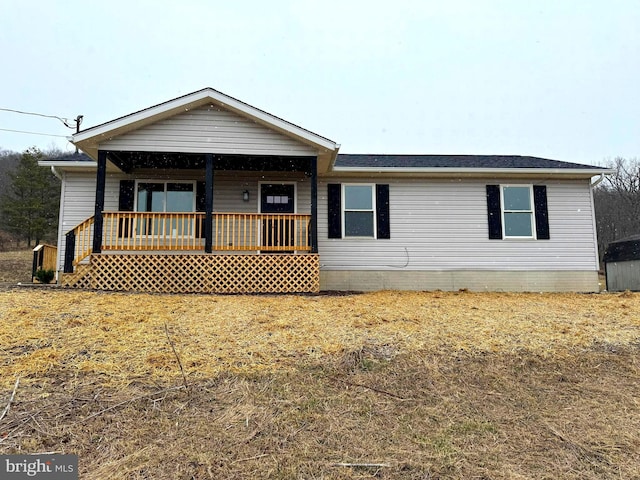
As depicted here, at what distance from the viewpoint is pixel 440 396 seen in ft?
12.4

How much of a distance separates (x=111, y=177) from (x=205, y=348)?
23.9 feet

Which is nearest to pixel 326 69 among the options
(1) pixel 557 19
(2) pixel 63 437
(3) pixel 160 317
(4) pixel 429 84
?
(4) pixel 429 84

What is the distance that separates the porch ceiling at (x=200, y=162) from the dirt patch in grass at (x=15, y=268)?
297 inches

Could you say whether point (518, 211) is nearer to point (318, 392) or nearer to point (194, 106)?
point (194, 106)

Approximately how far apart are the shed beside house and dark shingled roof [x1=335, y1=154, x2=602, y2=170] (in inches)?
171

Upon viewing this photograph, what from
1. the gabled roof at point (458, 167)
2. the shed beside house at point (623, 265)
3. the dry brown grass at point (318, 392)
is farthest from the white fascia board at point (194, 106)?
the shed beside house at point (623, 265)

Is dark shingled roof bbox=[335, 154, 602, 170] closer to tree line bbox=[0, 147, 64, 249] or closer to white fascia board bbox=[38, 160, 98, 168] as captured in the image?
white fascia board bbox=[38, 160, 98, 168]

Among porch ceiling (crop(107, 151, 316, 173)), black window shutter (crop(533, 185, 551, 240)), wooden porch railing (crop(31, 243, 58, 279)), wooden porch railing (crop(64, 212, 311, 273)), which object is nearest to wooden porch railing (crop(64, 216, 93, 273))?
wooden porch railing (crop(64, 212, 311, 273))

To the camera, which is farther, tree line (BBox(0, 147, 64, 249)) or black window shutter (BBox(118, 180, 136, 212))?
tree line (BBox(0, 147, 64, 249))

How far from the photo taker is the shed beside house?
12695 mm

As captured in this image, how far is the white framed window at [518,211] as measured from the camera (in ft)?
34.3

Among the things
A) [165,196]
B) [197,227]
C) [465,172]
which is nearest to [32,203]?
[165,196]

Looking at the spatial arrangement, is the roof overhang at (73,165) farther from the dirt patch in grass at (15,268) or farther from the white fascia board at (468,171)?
the dirt patch in grass at (15,268)

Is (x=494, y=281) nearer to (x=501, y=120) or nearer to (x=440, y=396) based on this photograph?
(x=440, y=396)
